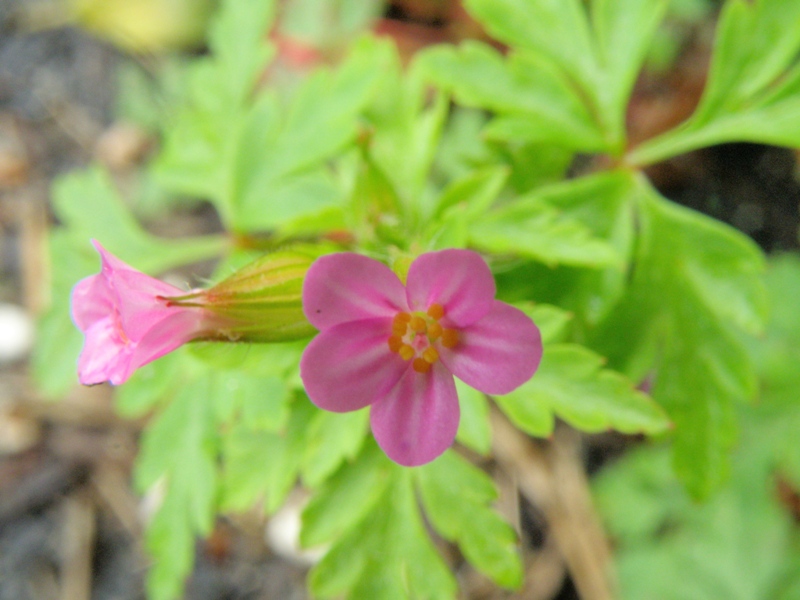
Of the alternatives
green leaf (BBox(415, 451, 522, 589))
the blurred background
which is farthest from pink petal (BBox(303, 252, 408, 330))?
the blurred background

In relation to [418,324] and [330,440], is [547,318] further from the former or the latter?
[330,440]

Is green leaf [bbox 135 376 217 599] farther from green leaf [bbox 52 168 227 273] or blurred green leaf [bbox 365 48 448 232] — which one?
blurred green leaf [bbox 365 48 448 232]

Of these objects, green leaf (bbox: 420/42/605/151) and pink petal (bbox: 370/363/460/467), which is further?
green leaf (bbox: 420/42/605/151)

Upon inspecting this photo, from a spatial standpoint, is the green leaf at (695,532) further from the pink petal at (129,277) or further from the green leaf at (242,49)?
the pink petal at (129,277)

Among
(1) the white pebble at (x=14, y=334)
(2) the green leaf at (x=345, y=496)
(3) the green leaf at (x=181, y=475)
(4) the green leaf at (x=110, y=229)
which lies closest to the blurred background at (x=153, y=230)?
(1) the white pebble at (x=14, y=334)

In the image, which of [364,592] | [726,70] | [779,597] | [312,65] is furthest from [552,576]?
[312,65]

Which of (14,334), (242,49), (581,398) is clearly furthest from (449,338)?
(14,334)
